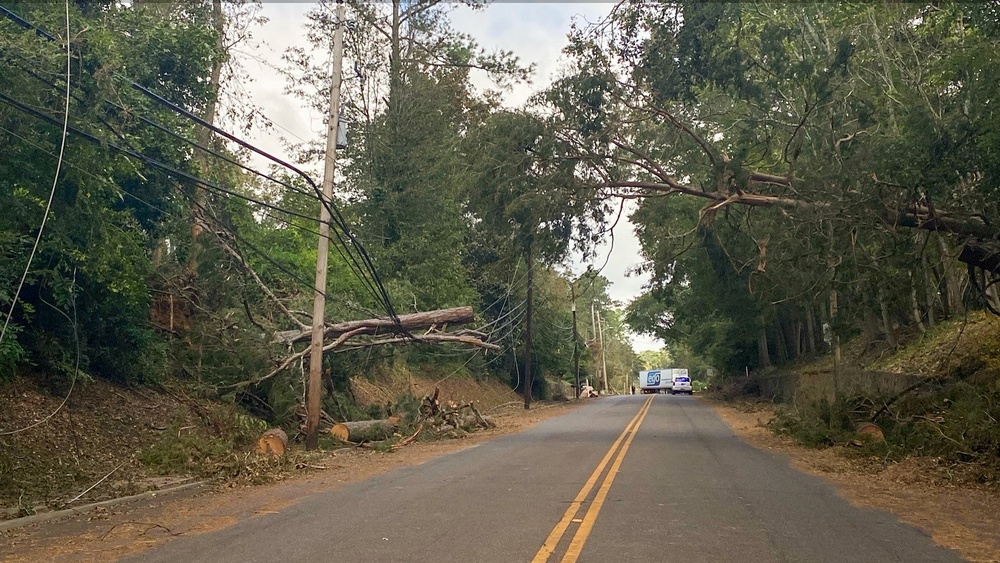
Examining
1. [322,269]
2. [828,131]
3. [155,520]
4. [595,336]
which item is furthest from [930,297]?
[595,336]

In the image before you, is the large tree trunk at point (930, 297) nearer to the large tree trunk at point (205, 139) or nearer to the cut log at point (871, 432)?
the cut log at point (871, 432)

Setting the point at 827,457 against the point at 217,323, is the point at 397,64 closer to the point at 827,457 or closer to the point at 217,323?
the point at 217,323

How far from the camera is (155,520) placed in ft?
29.7

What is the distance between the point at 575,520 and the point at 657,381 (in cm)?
7595

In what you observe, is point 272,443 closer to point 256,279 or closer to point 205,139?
point 256,279

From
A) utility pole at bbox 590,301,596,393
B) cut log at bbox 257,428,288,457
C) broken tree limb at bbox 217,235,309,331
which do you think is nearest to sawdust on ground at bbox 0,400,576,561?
cut log at bbox 257,428,288,457

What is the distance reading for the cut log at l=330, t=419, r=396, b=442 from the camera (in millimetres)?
18531

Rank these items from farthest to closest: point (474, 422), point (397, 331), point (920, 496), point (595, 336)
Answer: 1. point (595, 336)
2. point (474, 422)
3. point (397, 331)
4. point (920, 496)

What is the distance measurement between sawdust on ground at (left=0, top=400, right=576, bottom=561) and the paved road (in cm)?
38

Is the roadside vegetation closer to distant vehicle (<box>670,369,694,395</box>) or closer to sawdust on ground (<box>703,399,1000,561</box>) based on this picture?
sawdust on ground (<box>703,399,1000,561</box>)

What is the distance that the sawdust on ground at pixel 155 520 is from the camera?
7.54 m

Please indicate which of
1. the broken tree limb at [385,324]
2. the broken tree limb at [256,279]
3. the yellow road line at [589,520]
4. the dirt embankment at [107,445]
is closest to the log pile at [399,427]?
the dirt embankment at [107,445]

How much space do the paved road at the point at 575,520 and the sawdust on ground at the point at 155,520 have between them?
0.38 metres

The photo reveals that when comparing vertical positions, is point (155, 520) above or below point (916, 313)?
below
